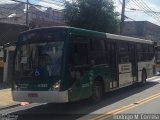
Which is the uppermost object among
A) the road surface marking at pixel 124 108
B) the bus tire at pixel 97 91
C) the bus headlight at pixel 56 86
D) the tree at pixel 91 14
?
the tree at pixel 91 14

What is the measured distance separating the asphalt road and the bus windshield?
52.7 inches

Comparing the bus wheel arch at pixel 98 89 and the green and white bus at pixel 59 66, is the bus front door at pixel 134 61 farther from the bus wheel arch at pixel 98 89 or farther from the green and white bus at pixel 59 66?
the bus wheel arch at pixel 98 89

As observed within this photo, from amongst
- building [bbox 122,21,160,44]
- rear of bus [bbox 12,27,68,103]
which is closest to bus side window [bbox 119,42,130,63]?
rear of bus [bbox 12,27,68,103]

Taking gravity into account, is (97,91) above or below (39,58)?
below

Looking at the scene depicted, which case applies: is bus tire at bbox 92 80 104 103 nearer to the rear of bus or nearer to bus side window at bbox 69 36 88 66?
bus side window at bbox 69 36 88 66

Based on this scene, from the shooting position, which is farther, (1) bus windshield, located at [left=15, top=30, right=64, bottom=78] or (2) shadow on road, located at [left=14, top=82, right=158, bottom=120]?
(1) bus windshield, located at [left=15, top=30, right=64, bottom=78]

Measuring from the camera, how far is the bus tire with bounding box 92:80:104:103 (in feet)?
47.4

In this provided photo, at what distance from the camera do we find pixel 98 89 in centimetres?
1483

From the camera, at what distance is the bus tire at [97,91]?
14461 mm

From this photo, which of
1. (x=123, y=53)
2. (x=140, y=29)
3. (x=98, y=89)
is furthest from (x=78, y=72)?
(x=140, y=29)

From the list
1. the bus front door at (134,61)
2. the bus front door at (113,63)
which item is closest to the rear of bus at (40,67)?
the bus front door at (113,63)

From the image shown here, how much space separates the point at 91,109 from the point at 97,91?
5.47ft

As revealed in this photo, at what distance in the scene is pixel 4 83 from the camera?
2222cm

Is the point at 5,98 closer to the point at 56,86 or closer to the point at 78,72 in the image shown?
the point at 78,72
